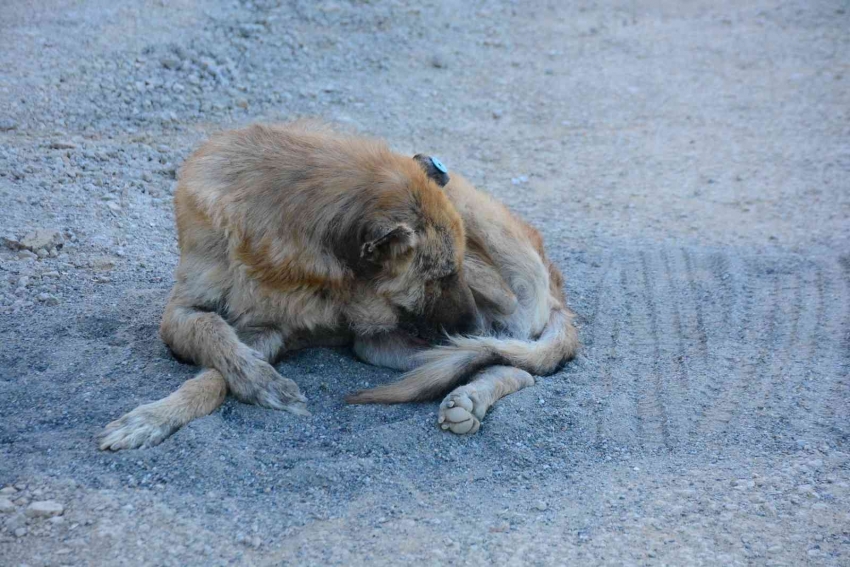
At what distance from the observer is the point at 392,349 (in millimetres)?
4797

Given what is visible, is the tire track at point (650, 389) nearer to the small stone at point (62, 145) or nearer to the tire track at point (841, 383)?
the tire track at point (841, 383)

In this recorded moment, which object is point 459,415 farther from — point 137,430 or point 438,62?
point 438,62

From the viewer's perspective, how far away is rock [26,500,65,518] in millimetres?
3229

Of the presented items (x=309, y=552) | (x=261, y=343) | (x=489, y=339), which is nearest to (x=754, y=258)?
(x=489, y=339)

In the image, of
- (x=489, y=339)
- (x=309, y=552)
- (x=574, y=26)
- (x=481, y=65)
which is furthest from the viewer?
(x=574, y=26)

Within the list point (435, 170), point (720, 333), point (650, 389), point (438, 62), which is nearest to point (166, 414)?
point (435, 170)

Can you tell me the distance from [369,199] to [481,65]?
671 centimetres

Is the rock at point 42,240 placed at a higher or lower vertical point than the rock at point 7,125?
lower

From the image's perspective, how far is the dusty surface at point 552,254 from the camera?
343cm

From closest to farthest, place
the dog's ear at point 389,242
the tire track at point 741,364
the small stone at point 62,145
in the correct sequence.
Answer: the dog's ear at point 389,242 → the tire track at point 741,364 → the small stone at point 62,145

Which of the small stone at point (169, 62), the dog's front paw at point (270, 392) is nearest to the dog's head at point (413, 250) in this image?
the dog's front paw at point (270, 392)

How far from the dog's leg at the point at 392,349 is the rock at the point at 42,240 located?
7.64 feet

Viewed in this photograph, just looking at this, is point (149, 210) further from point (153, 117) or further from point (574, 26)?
point (574, 26)

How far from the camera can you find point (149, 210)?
633 cm
